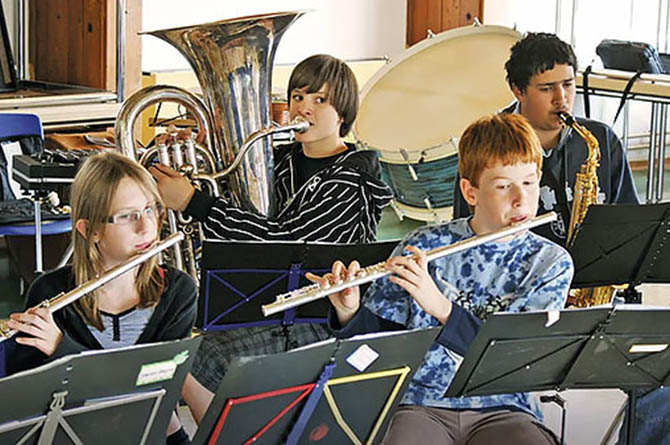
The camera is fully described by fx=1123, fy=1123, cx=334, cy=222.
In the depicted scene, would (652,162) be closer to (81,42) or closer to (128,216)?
(81,42)

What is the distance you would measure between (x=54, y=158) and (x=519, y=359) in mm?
2294

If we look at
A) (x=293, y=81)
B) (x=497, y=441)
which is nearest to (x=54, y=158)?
(x=293, y=81)

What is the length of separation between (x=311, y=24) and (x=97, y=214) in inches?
172

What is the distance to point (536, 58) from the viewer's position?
316 cm

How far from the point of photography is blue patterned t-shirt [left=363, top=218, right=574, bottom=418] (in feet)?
7.66

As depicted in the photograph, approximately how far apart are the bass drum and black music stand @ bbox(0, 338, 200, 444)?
333cm

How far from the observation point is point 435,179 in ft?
17.3

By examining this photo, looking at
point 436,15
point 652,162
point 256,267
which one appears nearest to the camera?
point 256,267

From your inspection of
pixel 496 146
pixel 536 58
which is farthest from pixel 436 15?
pixel 496 146

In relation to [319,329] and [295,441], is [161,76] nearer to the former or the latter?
[319,329]

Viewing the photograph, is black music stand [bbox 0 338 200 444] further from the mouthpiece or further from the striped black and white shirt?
the mouthpiece

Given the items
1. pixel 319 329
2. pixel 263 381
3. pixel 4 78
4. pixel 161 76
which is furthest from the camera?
pixel 161 76

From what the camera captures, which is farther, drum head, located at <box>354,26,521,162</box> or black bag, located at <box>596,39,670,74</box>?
black bag, located at <box>596,39,670,74</box>

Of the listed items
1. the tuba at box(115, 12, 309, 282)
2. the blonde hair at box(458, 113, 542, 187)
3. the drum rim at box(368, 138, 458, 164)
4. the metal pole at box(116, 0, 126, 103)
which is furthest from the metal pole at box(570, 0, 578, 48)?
the blonde hair at box(458, 113, 542, 187)
